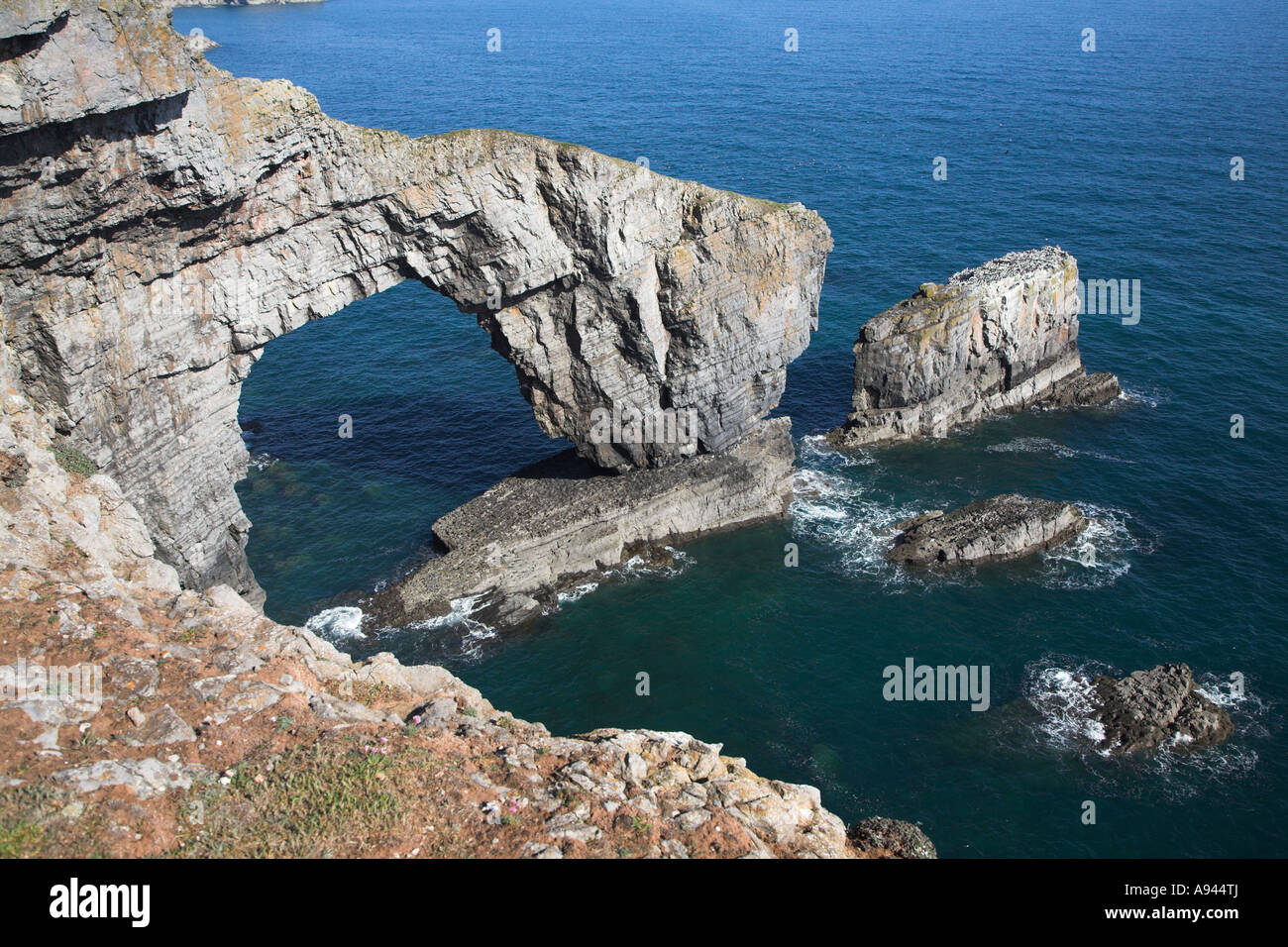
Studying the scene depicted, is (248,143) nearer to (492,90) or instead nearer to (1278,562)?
(1278,562)

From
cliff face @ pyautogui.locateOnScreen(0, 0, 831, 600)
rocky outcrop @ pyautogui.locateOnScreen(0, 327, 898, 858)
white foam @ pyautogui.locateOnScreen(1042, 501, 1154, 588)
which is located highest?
cliff face @ pyautogui.locateOnScreen(0, 0, 831, 600)

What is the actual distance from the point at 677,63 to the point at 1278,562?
13008 centimetres

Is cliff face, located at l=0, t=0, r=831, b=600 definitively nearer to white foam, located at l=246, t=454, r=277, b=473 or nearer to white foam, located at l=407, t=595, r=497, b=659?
white foam, located at l=407, t=595, r=497, b=659

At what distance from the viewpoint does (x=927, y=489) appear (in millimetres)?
60406

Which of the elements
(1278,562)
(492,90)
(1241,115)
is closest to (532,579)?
(1278,562)

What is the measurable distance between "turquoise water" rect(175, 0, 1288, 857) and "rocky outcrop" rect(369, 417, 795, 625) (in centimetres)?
176

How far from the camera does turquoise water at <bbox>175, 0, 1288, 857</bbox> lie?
41500 mm

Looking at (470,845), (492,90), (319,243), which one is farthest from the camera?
(492,90)

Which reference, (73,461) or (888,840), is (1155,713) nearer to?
(888,840)

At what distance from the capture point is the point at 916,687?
148 ft

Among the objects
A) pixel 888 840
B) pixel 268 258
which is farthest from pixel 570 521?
pixel 888 840

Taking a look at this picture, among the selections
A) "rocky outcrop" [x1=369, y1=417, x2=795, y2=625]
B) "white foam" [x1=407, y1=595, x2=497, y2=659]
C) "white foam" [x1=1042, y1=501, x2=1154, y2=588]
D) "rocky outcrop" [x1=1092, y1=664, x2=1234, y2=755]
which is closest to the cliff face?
"rocky outcrop" [x1=369, y1=417, x2=795, y2=625]

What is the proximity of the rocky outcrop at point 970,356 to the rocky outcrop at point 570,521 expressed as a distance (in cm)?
957

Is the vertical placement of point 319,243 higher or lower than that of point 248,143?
lower
